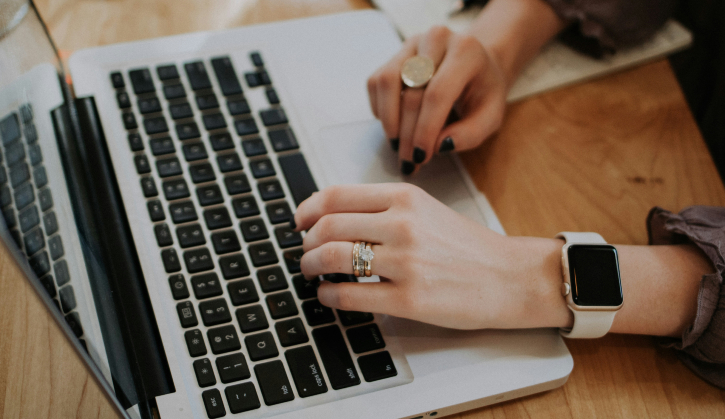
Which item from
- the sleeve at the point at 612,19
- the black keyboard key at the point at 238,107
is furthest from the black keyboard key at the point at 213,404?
the sleeve at the point at 612,19

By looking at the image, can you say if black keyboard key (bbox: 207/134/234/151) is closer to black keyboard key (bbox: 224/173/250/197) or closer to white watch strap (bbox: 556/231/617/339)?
black keyboard key (bbox: 224/173/250/197)

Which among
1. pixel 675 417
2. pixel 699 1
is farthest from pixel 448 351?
pixel 699 1

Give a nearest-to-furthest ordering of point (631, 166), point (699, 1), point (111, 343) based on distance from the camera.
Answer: point (111, 343), point (631, 166), point (699, 1)

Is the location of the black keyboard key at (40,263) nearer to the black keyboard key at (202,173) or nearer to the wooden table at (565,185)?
the wooden table at (565,185)

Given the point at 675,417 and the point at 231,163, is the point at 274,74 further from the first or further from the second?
the point at 675,417

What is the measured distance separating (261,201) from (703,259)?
0.43 m

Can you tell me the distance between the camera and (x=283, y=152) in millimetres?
587

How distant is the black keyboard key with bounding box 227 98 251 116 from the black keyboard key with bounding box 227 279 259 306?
8.4 inches

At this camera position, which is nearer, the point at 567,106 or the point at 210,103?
the point at 210,103

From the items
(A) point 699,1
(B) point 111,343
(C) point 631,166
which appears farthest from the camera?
(A) point 699,1

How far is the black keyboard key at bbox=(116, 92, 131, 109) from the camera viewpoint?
0.59 meters

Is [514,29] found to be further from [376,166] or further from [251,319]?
[251,319]

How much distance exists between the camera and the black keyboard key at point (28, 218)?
381mm

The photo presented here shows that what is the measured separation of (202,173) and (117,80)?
170 mm
